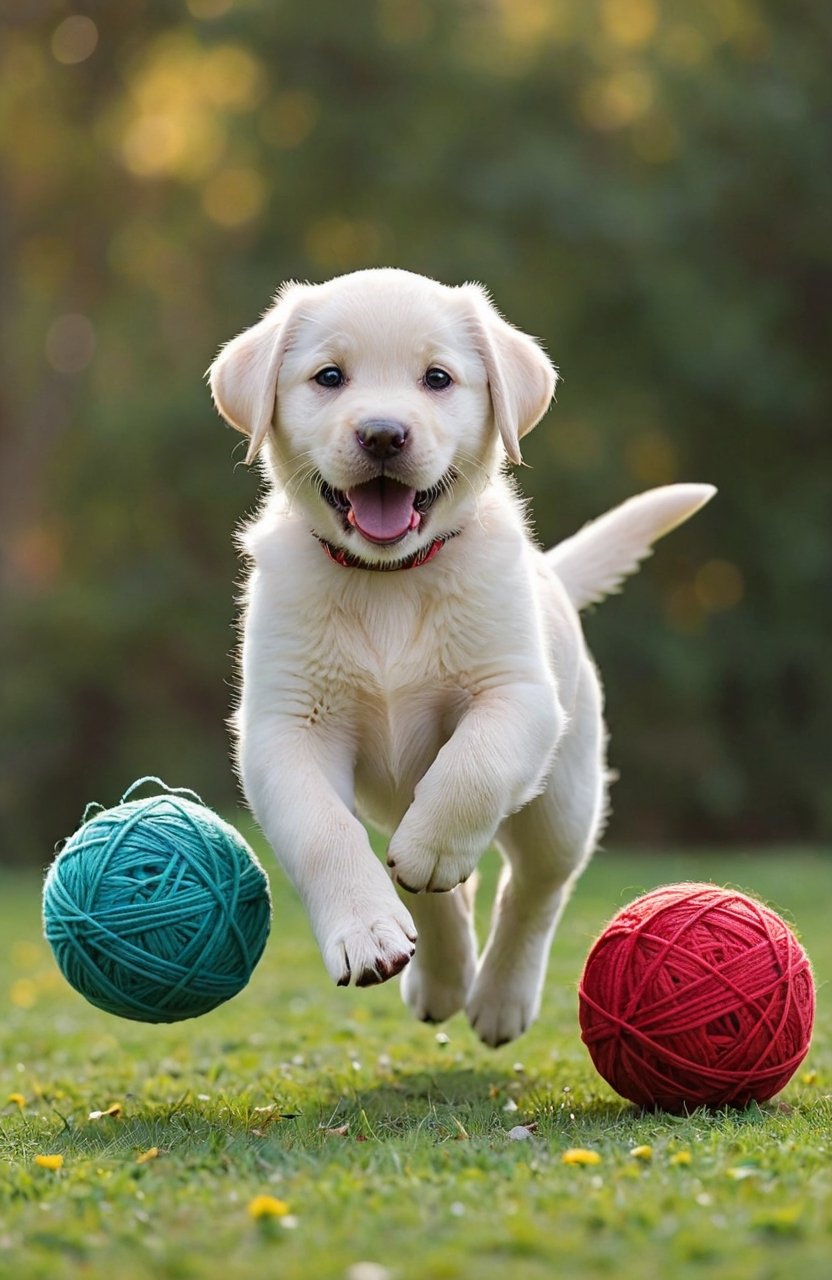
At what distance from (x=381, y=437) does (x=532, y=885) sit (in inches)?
74.1

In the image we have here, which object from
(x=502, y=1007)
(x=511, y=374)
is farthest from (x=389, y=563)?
(x=502, y=1007)

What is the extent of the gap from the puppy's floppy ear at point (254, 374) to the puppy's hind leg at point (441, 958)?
1627 millimetres

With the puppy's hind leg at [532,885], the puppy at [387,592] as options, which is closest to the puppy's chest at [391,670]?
the puppy at [387,592]

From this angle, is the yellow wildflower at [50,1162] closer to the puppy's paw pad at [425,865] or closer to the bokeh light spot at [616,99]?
the puppy's paw pad at [425,865]

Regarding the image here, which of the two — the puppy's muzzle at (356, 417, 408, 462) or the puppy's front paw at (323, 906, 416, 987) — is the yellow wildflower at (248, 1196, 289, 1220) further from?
the puppy's muzzle at (356, 417, 408, 462)

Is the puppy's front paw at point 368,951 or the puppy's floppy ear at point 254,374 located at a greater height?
the puppy's floppy ear at point 254,374

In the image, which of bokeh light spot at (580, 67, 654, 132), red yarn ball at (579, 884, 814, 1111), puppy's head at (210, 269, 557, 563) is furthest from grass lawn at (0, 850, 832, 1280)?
bokeh light spot at (580, 67, 654, 132)

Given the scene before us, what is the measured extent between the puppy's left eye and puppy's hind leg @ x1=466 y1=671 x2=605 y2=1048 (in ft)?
4.55

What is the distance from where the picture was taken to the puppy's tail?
6.28m

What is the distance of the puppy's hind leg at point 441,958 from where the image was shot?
218 inches

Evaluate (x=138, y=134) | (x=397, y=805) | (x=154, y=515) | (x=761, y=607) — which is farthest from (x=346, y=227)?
(x=397, y=805)

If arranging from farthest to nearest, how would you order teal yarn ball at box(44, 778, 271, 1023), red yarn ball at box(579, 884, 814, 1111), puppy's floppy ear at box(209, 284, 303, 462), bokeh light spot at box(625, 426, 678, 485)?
bokeh light spot at box(625, 426, 678, 485)
puppy's floppy ear at box(209, 284, 303, 462)
teal yarn ball at box(44, 778, 271, 1023)
red yarn ball at box(579, 884, 814, 1111)

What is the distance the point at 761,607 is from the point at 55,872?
17.5 meters

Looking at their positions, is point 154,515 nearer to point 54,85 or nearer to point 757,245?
point 54,85
